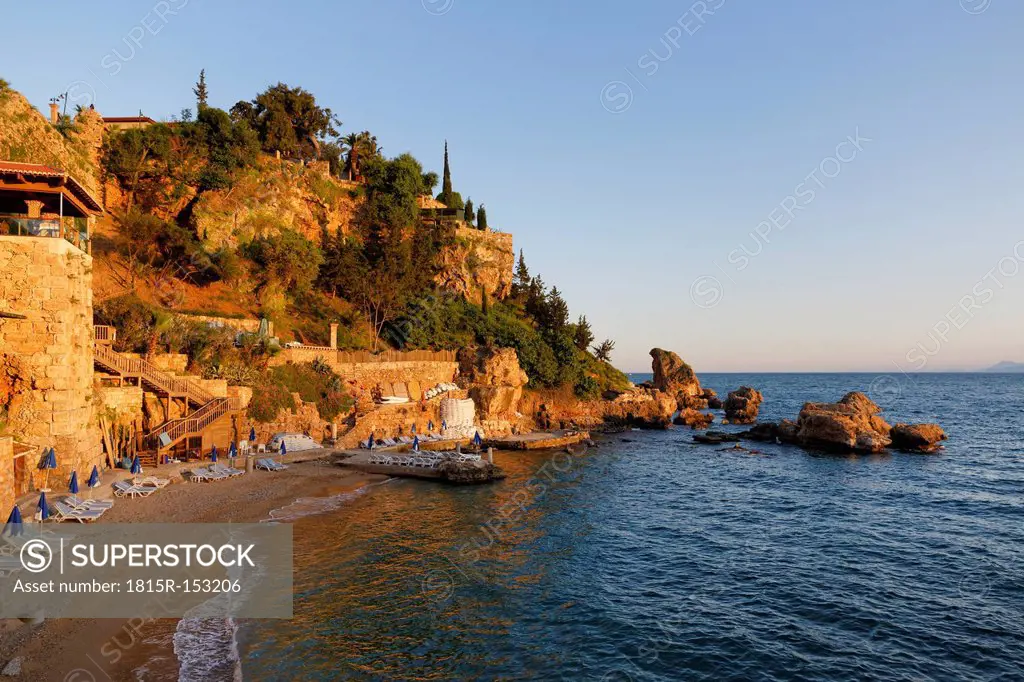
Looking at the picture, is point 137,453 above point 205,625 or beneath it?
above

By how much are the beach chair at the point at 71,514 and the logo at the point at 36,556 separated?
3.94 meters

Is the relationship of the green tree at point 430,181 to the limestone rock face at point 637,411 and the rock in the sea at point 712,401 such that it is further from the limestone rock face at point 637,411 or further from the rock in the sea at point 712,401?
the rock in the sea at point 712,401

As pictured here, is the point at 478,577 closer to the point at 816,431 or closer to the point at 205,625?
the point at 205,625

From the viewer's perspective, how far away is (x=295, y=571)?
19234 mm


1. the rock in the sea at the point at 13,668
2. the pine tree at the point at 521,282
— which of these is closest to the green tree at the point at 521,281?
the pine tree at the point at 521,282

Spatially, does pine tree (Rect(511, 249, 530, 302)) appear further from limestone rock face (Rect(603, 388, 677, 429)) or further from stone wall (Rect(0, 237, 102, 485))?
stone wall (Rect(0, 237, 102, 485))

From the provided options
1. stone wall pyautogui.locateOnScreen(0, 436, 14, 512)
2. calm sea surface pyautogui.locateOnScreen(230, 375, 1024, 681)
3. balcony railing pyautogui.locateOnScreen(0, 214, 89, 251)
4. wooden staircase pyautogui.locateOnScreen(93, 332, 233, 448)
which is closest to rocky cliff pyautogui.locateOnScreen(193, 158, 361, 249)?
wooden staircase pyautogui.locateOnScreen(93, 332, 233, 448)

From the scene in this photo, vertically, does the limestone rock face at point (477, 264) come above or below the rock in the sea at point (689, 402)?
above

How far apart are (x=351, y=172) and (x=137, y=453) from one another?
50745mm

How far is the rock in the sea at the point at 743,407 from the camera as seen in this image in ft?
254

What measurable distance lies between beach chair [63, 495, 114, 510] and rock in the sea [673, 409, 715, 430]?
60994 millimetres

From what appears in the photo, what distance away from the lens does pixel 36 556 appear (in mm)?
16438

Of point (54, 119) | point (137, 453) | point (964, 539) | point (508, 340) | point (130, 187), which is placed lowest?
point (964, 539)

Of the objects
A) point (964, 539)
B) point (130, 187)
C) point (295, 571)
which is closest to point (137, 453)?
point (295, 571)
